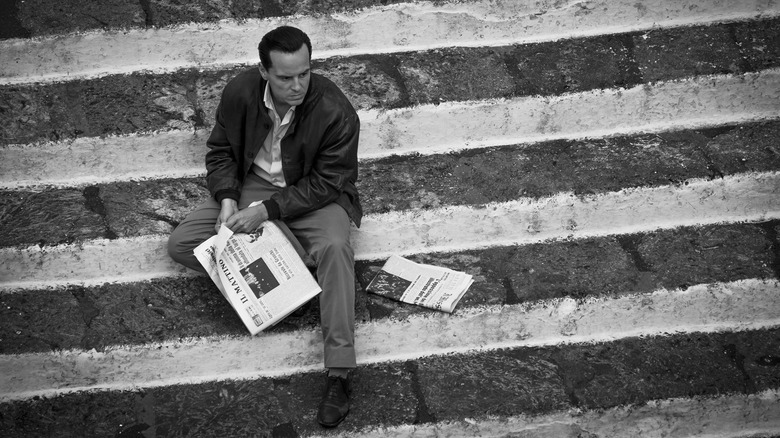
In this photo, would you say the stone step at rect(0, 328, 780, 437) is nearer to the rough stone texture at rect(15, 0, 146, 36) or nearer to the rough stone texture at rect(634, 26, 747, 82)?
the rough stone texture at rect(634, 26, 747, 82)

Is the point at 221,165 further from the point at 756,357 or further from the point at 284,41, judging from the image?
the point at 756,357

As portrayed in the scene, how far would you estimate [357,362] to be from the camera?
3.76m

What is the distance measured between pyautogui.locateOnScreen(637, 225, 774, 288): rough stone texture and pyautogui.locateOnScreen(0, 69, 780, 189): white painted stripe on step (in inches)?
27.6

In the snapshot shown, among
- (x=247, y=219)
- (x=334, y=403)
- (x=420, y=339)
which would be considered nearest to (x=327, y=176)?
(x=247, y=219)

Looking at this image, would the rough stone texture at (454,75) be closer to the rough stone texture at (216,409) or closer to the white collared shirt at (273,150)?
the white collared shirt at (273,150)

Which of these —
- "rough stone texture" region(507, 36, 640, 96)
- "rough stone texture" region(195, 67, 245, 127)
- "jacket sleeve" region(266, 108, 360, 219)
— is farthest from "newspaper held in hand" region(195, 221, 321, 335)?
"rough stone texture" region(507, 36, 640, 96)

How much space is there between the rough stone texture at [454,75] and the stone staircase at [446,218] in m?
0.02

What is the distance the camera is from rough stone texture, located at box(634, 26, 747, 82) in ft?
15.3

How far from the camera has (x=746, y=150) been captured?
4.46 m

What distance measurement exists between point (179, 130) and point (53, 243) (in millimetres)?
893

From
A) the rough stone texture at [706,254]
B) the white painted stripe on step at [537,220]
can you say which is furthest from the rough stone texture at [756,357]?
the white painted stripe on step at [537,220]

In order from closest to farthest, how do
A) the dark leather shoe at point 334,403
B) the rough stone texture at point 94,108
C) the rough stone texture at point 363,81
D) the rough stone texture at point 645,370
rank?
the dark leather shoe at point 334,403
the rough stone texture at point 645,370
the rough stone texture at point 94,108
the rough stone texture at point 363,81

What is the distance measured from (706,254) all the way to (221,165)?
250 cm

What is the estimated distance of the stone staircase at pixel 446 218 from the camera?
11.9 ft
